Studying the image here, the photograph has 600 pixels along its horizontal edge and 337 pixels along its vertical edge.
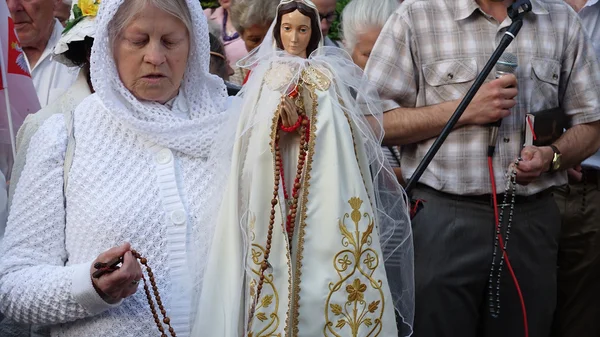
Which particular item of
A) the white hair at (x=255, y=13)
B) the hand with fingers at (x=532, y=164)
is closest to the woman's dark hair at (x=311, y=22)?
→ the hand with fingers at (x=532, y=164)

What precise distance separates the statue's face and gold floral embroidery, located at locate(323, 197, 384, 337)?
53 centimetres

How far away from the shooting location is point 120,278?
2.59m

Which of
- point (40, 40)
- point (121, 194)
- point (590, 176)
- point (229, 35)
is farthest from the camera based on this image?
point (229, 35)

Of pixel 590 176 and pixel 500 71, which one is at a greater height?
pixel 500 71

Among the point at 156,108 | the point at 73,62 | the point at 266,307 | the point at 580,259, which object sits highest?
the point at 156,108

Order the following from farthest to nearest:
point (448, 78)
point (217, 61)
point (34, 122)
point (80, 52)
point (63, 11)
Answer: point (63, 11)
point (217, 61)
point (448, 78)
point (80, 52)
point (34, 122)

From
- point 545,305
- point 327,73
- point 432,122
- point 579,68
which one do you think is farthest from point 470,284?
point 327,73

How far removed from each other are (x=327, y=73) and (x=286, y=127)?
0.74 feet

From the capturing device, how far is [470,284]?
397 centimetres

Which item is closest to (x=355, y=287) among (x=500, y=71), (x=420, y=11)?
(x=500, y=71)

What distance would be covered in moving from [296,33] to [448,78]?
1.20 meters

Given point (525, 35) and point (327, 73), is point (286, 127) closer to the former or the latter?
point (327, 73)

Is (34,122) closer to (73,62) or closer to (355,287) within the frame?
(73,62)

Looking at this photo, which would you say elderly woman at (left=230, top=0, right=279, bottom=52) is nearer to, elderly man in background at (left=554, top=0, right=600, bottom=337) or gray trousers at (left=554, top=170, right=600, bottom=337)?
elderly man in background at (left=554, top=0, right=600, bottom=337)
